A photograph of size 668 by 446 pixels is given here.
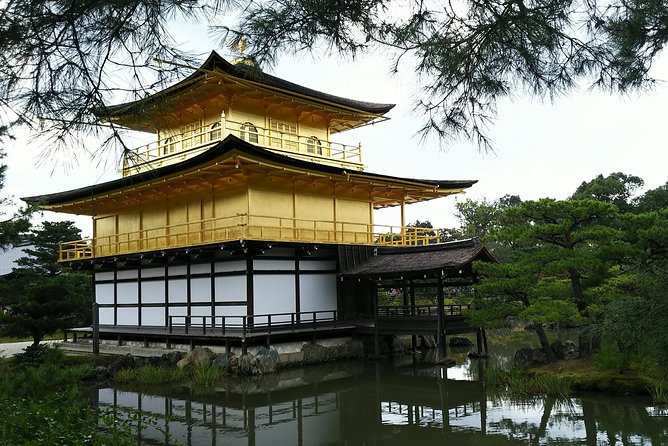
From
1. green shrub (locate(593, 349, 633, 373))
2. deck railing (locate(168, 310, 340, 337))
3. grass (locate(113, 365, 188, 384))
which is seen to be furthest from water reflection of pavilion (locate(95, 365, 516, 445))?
green shrub (locate(593, 349, 633, 373))

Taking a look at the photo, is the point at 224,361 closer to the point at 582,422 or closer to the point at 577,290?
the point at 577,290

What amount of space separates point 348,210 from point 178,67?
16122 mm

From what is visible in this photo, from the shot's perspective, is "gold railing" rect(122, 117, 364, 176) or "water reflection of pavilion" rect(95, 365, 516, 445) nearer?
"water reflection of pavilion" rect(95, 365, 516, 445)

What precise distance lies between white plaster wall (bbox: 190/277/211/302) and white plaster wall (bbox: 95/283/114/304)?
5.27 meters

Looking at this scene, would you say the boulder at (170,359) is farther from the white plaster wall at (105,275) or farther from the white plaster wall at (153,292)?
the white plaster wall at (105,275)

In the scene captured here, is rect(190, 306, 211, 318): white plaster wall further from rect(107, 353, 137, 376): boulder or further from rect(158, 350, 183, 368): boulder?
rect(107, 353, 137, 376): boulder

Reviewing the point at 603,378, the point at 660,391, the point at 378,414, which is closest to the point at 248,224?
the point at 378,414

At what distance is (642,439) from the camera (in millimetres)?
8359

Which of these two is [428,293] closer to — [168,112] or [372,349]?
[372,349]

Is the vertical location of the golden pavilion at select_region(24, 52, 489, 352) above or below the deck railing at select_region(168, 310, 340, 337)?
above

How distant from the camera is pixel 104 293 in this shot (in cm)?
2269

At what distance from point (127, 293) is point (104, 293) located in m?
1.75

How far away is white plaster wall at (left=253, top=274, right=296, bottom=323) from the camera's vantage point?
17203 mm

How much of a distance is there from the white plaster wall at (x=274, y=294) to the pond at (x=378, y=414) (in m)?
2.76
